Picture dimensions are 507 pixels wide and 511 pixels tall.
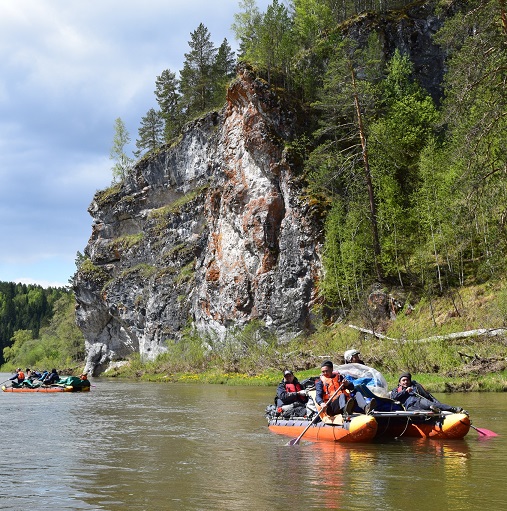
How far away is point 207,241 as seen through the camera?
5484 cm

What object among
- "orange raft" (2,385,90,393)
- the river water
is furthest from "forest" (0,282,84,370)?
the river water

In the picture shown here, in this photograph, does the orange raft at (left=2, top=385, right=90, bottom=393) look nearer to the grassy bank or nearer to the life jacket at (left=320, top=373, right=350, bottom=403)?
the grassy bank

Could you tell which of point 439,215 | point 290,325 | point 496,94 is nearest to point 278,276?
point 290,325

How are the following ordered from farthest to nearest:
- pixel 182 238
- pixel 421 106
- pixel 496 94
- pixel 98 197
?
pixel 98 197
pixel 182 238
pixel 421 106
pixel 496 94

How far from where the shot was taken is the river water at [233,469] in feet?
24.7

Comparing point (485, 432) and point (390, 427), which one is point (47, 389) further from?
point (485, 432)

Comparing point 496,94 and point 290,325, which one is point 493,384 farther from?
point 290,325

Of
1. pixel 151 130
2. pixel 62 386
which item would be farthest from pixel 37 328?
pixel 62 386

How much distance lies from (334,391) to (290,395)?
231cm

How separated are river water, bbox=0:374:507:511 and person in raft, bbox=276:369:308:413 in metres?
0.91

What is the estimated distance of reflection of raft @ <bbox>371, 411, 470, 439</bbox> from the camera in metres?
12.0

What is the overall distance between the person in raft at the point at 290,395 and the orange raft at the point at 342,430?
113 cm

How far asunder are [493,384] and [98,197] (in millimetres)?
63216

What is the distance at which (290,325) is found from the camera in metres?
42.9
